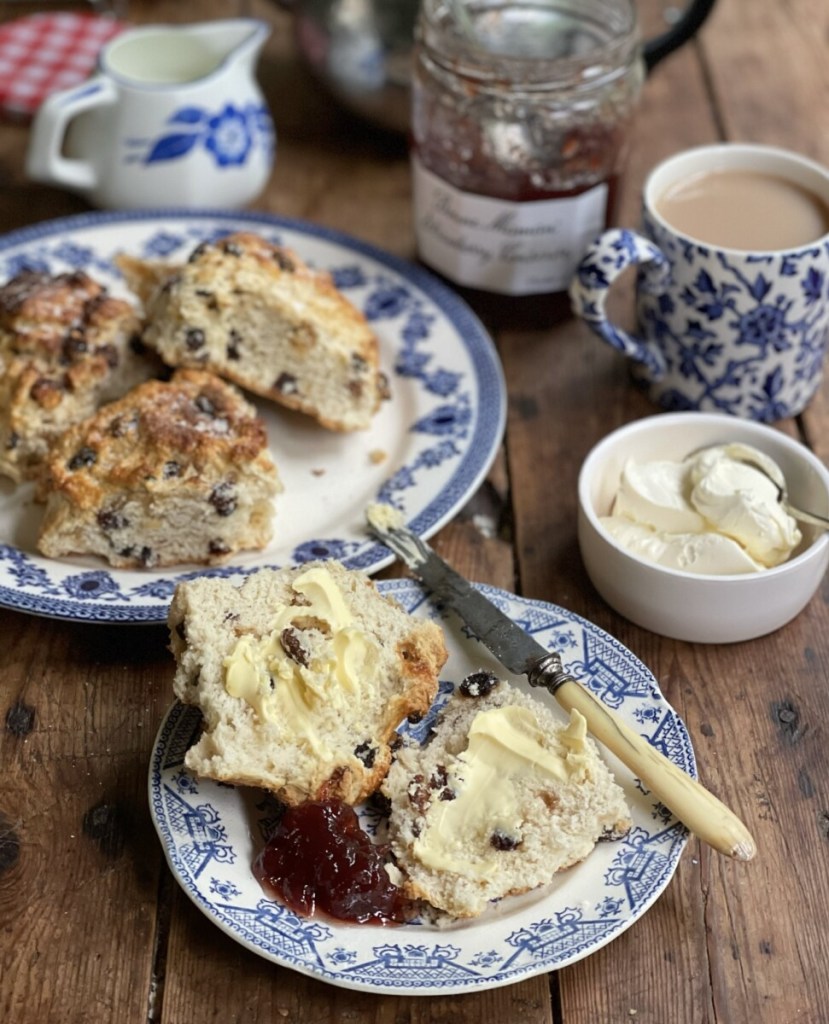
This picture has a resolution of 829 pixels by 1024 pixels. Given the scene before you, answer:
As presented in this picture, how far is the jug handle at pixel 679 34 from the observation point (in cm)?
266

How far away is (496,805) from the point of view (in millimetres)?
1600

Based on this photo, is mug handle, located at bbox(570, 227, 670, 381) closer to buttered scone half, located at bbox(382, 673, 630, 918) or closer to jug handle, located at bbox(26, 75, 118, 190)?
buttered scone half, located at bbox(382, 673, 630, 918)

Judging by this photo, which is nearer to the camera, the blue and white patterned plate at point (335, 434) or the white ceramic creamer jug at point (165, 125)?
the blue and white patterned plate at point (335, 434)

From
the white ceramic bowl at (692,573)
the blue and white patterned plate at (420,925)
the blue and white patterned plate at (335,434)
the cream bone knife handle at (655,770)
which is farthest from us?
the blue and white patterned plate at (335,434)

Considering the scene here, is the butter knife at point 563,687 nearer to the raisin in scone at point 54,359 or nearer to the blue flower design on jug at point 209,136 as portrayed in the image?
the raisin in scone at point 54,359

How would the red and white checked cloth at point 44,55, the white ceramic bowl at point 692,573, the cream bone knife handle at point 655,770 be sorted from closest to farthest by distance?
1. the cream bone knife handle at point 655,770
2. the white ceramic bowl at point 692,573
3. the red and white checked cloth at point 44,55

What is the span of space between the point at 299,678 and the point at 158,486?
20.6 inches

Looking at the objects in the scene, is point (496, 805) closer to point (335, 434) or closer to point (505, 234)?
point (335, 434)

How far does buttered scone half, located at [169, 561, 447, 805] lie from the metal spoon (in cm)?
64

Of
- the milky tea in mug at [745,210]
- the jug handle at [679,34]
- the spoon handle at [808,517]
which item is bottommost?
the spoon handle at [808,517]

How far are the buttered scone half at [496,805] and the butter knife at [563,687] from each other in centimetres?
4

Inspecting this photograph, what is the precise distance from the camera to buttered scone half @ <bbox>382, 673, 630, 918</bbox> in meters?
1.54

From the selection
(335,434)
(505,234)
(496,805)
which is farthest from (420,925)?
(505,234)

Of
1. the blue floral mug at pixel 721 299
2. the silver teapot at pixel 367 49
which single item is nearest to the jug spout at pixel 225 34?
the silver teapot at pixel 367 49
